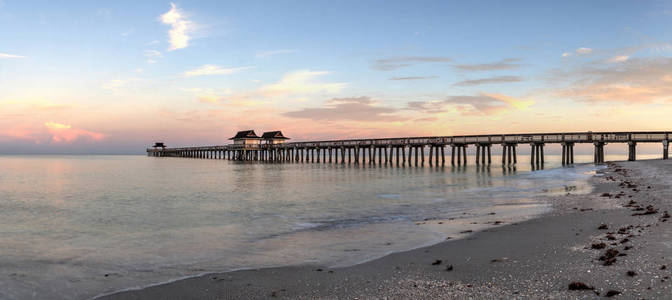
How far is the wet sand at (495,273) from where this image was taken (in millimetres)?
5930

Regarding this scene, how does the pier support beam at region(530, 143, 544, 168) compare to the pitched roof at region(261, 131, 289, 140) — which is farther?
the pitched roof at region(261, 131, 289, 140)

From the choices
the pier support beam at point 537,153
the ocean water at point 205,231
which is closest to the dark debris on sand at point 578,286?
the ocean water at point 205,231

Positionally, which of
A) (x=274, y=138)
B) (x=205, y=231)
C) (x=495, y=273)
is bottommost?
(x=205, y=231)

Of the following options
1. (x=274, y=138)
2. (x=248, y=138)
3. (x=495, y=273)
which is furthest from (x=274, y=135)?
(x=495, y=273)

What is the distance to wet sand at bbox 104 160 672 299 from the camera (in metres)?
5.93

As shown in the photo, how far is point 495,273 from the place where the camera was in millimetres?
6906

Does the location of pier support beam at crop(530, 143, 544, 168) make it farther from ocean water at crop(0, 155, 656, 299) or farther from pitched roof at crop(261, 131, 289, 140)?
pitched roof at crop(261, 131, 289, 140)

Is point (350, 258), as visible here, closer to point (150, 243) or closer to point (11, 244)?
point (150, 243)

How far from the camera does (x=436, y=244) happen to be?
32.8 ft

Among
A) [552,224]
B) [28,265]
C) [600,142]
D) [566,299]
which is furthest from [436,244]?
[600,142]

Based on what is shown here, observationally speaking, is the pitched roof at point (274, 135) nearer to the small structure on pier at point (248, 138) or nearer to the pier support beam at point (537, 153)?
the small structure on pier at point (248, 138)

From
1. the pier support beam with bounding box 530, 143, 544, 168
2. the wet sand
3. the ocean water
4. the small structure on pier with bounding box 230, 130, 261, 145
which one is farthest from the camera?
the small structure on pier with bounding box 230, 130, 261, 145

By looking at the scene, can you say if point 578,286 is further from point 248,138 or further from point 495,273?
point 248,138

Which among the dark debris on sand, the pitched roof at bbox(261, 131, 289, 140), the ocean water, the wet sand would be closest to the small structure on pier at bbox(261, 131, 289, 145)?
the pitched roof at bbox(261, 131, 289, 140)
